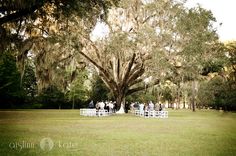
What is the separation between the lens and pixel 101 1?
1841 cm

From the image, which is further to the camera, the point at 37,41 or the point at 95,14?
the point at 37,41

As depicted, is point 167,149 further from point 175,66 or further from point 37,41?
point 175,66

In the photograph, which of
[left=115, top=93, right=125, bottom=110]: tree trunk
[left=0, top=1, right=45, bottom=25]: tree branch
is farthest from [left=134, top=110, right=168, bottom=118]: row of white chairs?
[left=0, top=1, right=45, bottom=25]: tree branch

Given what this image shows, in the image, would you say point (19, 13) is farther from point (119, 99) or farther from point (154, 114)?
point (119, 99)

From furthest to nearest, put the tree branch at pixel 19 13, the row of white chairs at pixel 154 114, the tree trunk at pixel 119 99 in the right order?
the tree trunk at pixel 119 99
the row of white chairs at pixel 154 114
the tree branch at pixel 19 13

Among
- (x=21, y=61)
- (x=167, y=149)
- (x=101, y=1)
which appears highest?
(x=101, y=1)

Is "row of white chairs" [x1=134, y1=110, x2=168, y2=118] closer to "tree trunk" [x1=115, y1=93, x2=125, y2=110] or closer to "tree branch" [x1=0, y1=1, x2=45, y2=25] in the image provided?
"tree trunk" [x1=115, y1=93, x2=125, y2=110]

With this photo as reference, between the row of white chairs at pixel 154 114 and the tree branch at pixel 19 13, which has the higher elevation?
the tree branch at pixel 19 13

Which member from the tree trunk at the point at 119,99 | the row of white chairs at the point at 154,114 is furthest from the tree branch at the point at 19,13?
the tree trunk at the point at 119,99

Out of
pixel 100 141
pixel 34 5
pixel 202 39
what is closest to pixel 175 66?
pixel 202 39

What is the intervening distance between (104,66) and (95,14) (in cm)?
1918

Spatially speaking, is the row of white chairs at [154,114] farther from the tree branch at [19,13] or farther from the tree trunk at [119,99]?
the tree branch at [19,13]

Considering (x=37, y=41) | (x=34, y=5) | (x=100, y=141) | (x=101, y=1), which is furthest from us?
(x=37, y=41)

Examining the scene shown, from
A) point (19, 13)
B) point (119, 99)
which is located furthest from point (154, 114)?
point (19, 13)
